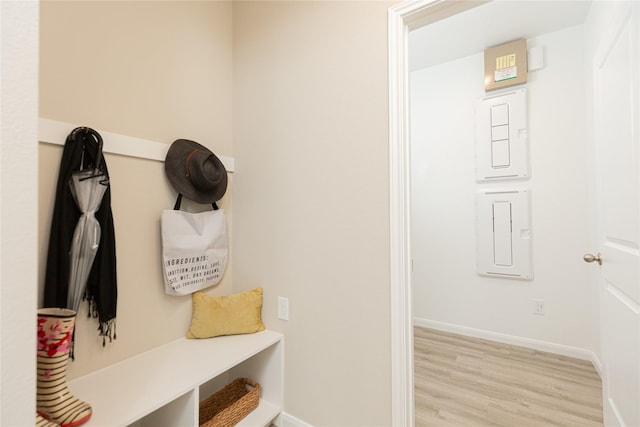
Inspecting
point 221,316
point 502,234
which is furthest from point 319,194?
point 502,234

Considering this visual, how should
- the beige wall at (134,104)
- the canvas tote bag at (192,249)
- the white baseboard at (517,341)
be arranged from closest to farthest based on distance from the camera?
the beige wall at (134,104)
the canvas tote bag at (192,249)
the white baseboard at (517,341)

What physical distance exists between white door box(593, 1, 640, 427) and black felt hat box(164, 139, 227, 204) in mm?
1742

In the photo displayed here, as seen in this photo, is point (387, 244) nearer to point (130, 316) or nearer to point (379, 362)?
point (379, 362)

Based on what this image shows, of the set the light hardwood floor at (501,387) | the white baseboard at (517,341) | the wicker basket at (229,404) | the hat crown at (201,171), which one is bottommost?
the light hardwood floor at (501,387)

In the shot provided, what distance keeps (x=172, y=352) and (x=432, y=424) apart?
1.50 meters

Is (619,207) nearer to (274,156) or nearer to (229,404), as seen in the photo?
(274,156)

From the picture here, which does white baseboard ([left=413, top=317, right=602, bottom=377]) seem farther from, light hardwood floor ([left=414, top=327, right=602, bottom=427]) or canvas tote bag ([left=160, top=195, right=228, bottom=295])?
canvas tote bag ([left=160, top=195, right=228, bottom=295])

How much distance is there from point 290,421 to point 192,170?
1446 millimetres

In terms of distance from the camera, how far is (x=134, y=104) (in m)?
1.44

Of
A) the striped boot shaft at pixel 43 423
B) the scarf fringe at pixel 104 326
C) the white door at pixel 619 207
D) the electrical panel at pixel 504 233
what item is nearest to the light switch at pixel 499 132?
the electrical panel at pixel 504 233

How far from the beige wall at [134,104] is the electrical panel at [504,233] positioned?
7.92 feet

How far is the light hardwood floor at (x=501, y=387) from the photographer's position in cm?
180

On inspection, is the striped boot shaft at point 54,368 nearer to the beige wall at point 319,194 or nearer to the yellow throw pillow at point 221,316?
the yellow throw pillow at point 221,316

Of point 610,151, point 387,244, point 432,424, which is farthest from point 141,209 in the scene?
point 610,151
